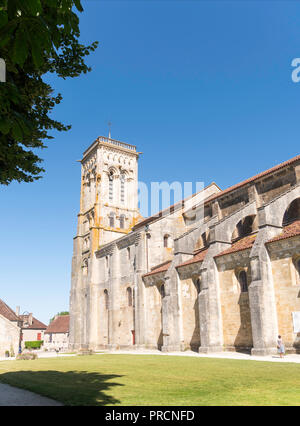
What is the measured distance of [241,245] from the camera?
2527 cm

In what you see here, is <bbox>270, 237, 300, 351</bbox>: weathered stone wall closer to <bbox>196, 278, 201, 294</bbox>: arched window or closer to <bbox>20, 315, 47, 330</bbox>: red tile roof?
<bbox>196, 278, 201, 294</bbox>: arched window

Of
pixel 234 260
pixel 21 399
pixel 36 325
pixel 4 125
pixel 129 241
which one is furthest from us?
pixel 36 325

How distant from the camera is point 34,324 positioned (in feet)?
233

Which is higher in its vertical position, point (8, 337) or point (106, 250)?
point (106, 250)

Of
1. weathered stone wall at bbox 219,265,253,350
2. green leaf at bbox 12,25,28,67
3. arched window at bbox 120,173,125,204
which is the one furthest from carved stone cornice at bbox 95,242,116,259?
green leaf at bbox 12,25,28,67

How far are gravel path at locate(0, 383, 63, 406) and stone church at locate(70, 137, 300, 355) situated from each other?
15.0 meters

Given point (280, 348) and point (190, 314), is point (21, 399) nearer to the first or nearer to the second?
point (280, 348)

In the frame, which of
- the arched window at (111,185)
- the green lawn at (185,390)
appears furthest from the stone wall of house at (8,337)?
the green lawn at (185,390)

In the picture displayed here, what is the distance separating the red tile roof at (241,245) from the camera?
953 inches

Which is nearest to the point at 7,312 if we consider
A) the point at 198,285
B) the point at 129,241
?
the point at 129,241

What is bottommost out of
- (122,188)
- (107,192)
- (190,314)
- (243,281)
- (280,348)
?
(280,348)

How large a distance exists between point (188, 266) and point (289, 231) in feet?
29.2

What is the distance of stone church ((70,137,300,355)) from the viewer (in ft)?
71.4
